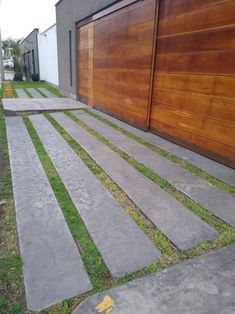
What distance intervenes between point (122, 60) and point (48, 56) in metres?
10.3

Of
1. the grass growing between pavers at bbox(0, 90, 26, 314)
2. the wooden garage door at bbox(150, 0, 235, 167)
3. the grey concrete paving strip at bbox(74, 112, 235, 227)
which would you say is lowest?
the grass growing between pavers at bbox(0, 90, 26, 314)

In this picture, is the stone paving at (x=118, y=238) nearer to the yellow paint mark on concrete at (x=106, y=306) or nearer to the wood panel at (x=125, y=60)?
the yellow paint mark on concrete at (x=106, y=306)

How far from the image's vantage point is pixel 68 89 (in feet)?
31.6

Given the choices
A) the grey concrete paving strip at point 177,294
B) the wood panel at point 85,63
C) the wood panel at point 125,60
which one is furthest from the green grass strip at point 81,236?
the wood panel at point 85,63

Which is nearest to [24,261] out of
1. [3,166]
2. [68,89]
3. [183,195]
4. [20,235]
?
[20,235]

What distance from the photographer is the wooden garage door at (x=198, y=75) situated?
9.97ft

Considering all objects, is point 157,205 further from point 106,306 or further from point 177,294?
point 106,306

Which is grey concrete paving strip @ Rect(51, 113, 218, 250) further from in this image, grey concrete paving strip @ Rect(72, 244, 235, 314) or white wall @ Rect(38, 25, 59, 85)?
white wall @ Rect(38, 25, 59, 85)

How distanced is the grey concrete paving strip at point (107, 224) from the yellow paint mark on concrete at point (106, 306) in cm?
17

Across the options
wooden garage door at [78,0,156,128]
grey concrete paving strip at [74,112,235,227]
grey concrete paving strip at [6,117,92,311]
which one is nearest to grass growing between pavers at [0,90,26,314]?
grey concrete paving strip at [6,117,92,311]

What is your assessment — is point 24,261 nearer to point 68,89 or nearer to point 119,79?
point 119,79

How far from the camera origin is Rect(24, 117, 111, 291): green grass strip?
151cm

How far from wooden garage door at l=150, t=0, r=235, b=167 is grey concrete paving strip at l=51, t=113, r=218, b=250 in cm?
114

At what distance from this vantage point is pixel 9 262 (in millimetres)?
1613
